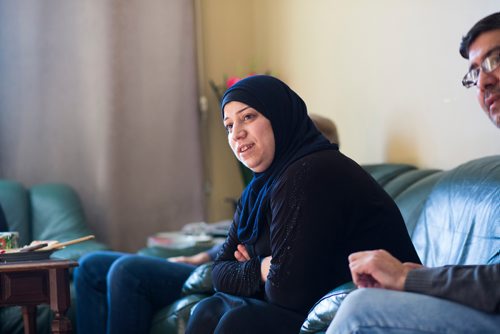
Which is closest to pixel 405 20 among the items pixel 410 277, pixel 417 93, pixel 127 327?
pixel 417 93

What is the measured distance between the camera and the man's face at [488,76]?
1540mm

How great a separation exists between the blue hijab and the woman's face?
0.01 metres

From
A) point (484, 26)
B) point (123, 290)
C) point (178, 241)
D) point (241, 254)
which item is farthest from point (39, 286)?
point (484, 26)

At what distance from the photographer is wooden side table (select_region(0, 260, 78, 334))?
213 cm

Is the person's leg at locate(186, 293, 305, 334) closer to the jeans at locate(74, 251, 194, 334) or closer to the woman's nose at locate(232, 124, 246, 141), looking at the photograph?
the woman's nose at locate(232, 124, 246, 141)

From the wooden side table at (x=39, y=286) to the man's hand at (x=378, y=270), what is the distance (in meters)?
1.06

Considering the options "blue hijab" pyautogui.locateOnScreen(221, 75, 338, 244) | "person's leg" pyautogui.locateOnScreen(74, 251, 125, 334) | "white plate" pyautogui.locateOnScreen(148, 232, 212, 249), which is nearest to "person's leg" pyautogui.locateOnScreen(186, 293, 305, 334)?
"blue hijab" pyautogui.locateOnScreen(221, 75, 338, 244)

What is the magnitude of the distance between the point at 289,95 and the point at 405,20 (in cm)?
112

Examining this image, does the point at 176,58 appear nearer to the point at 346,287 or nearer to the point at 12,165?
the point at 12,165

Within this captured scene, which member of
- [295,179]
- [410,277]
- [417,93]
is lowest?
[410,277]

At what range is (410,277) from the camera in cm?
130

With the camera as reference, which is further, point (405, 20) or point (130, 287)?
point (405, 20)

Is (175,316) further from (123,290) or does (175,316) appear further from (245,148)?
(245,148)

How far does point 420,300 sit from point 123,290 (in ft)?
4.67
